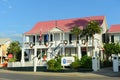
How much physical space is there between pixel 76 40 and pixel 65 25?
15.6 feet

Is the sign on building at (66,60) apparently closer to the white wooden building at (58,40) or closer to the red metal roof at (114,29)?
the white wooden building at (58,40)

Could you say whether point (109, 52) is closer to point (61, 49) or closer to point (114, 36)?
point (114, 36)

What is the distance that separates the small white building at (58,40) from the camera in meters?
47.8

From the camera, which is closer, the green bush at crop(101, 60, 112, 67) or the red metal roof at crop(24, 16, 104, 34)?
the green bush at crop(101, 60, 112, 67)

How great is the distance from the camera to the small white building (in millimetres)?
47828

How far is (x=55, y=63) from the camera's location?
123ft

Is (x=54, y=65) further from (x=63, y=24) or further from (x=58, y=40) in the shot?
(x=63, y=24)

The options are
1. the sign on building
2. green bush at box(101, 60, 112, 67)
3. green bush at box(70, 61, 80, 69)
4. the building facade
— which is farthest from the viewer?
the building facade

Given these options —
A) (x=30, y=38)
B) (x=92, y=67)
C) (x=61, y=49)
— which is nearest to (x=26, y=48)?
(x=30, y=38)

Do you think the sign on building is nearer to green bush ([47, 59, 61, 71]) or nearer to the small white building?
green bush ([47, 59, 61, 71])

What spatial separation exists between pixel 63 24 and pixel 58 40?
3.71 m

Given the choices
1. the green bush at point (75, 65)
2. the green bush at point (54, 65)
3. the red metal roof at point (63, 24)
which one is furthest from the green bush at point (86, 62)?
the red metal roof at point (63, 24)

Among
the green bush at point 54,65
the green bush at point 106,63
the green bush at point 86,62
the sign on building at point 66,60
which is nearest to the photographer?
the green bush at point 86,62

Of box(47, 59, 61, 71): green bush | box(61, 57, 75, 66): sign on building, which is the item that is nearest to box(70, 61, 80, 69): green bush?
box(61, 57, 75, 66): sign on building
